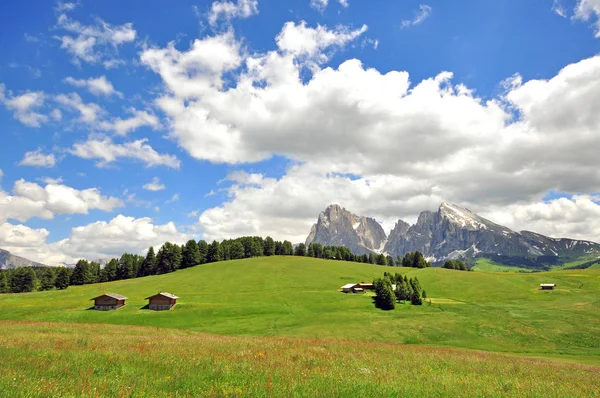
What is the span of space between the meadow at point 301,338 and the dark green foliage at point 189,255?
74.8ft

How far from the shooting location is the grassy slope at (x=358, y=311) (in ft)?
175

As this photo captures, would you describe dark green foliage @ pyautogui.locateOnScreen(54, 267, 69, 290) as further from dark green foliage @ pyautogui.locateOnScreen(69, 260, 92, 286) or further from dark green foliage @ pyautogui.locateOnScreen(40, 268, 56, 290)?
dark green foliage @ pyautogui.locateOnScreen(69, 260, 92, 286)

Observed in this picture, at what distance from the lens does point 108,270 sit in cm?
15450

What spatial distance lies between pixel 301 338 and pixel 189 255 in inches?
5619

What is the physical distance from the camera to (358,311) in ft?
255

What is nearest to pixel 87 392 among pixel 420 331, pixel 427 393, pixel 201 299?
pixel 427 393

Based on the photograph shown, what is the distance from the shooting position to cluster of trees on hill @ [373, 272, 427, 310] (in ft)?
277

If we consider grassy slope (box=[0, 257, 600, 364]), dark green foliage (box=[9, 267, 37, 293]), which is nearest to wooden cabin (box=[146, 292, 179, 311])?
grassy slope (box=[0, 257, 600, 364])

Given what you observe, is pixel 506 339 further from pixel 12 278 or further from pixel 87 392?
pixel 12 278

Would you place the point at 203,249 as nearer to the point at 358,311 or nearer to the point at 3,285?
the point at 3,285

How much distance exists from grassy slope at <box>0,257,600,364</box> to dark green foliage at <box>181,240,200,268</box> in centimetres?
3212

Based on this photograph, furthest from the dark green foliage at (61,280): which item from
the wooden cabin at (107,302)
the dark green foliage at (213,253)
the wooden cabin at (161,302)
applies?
the wooden cabin at (161,302)

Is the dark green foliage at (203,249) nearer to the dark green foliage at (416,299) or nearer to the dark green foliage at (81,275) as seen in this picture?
the dark green foliage at (81,275)

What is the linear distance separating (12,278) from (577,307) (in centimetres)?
19788
